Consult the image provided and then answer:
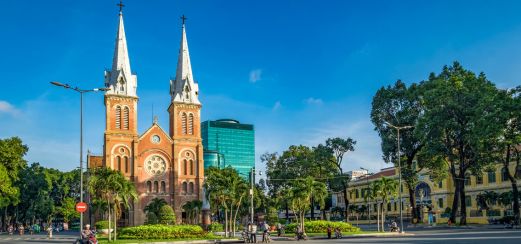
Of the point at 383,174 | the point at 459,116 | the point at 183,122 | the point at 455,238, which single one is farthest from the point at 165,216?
the point at 383,174

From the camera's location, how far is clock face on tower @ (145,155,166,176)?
8031 cm

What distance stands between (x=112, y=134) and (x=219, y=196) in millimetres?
33777

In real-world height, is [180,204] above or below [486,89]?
below

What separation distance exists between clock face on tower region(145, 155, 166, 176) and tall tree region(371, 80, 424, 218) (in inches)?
1371

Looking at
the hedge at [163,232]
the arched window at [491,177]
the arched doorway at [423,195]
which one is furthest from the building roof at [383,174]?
the hedge at [163,232]

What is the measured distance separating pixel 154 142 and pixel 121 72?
12254mm

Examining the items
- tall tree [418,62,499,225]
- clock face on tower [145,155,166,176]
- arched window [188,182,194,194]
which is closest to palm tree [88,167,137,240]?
tall tree [418,62,499,225]

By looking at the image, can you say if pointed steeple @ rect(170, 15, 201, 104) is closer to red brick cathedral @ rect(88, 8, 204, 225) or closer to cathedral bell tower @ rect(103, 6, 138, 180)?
red brick cathedral @ rect(88, 8, 204, 225)

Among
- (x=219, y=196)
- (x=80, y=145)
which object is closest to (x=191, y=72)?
(x=219, y=196)

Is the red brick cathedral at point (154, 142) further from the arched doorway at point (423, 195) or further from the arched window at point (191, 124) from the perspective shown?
the arched doorway at point (423, 195)

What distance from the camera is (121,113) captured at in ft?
260

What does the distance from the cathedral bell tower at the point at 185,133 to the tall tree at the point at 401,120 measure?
31.6 metres

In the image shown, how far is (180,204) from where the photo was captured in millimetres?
80375

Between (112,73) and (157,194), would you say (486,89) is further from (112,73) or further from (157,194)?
(112,73)
